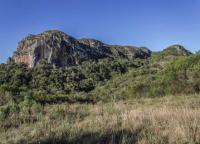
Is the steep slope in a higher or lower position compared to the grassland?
higher

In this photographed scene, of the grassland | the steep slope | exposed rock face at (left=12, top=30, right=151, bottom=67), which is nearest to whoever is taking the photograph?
the grassland

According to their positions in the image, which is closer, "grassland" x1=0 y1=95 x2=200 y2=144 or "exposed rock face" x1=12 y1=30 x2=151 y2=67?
"grassland" x1=0 y1=95 x2=200 y2=144

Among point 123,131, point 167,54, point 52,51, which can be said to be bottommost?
point 123,131

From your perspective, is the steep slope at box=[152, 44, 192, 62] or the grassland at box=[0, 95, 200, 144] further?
the steep slope at box=[152, 44, 192, 62]

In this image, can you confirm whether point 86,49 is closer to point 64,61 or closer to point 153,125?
point 64,61

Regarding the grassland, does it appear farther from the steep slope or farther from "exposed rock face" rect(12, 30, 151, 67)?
"exposed rock face" rect(12, 30, 151, 67)

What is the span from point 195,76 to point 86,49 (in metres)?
107

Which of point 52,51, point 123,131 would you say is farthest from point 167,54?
point 123,131

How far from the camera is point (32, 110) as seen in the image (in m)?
11.9

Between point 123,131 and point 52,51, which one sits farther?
point 52,51

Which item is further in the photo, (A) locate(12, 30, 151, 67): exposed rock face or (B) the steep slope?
(A) locate(12, 30, 151, 67): exposed rock face

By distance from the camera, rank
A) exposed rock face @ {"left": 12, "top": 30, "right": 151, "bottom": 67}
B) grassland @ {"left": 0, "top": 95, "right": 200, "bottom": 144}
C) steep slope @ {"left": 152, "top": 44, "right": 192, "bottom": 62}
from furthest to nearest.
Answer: exposed rock face @ {"left": 12, "top": 30, "right": 151, "bottom": 67}
steep slope @ {"left": 152, "top": 44, "right": 192, "bottom": 62}
grassland @ {"left": 0, "top": 95, "right": 200, "bottom": 144}

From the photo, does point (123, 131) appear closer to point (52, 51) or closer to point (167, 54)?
point (52, 51)

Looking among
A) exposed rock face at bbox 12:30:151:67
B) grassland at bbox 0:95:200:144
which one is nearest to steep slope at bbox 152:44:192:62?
exposed rock face at bbox 12:30:151:67
